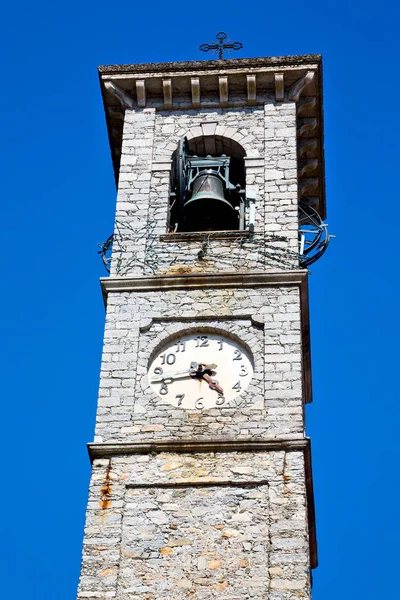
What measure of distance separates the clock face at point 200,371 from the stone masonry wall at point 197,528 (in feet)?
3.64

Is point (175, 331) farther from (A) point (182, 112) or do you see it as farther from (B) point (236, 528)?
(A) point (182, 112)

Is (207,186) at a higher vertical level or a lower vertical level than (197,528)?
higher

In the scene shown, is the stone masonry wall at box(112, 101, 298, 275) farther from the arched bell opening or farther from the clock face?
the clock face

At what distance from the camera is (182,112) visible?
86.8 ft

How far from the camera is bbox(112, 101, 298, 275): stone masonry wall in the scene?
23.7 metres

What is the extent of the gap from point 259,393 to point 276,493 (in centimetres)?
173

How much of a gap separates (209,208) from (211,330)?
2983 mm

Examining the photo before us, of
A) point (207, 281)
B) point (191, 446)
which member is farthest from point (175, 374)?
point (207, 281)

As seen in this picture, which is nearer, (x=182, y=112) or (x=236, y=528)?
(x=236, y=528)

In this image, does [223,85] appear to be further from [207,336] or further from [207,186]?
[207,336]

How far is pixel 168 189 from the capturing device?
82.4 feet

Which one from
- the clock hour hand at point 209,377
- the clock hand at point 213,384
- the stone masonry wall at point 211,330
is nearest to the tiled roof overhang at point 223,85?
the stone masonry wall at point 211,330

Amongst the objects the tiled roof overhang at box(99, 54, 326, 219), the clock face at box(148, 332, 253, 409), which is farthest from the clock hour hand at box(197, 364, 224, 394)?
the tiled roof overhang at box(99, 54, 326, 219)

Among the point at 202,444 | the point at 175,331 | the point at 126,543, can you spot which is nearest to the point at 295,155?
the point at 175,331
